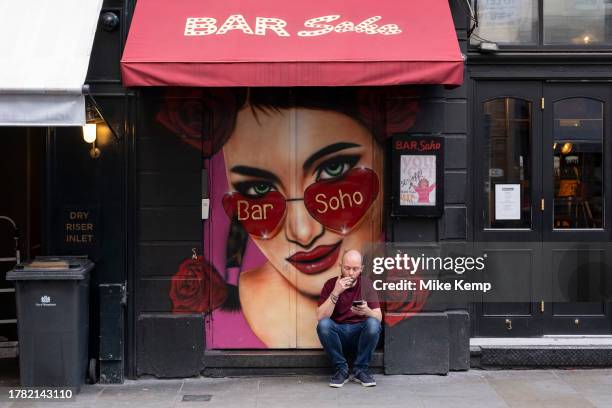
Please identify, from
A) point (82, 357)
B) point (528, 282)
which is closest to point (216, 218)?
A: point (82, 357)

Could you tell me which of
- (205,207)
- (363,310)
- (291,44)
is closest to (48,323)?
(205,207)

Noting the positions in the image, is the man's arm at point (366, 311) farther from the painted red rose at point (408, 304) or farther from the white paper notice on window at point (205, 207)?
the white paper notice on window at point (205, 207)

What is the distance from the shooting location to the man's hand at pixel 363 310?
7535 mm

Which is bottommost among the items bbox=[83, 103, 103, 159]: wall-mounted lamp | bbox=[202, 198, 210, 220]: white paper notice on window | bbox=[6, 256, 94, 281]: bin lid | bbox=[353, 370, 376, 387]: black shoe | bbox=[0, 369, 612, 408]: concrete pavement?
bbox=[0, 369, 612, 408]: concrete pavement

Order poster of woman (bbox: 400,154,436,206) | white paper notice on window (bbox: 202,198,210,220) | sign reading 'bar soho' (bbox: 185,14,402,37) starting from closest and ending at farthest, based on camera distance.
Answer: sign reading 'bar soho' (bbox: 185,14,402,37), poster of woman (bbox: 400,154,436,206), white paper notice on window (bbox: 202,198,210,220)

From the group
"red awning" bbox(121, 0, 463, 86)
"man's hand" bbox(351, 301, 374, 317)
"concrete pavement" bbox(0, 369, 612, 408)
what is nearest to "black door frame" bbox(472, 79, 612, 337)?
"concrete pavement" bbox(0, 369, 612, 408)

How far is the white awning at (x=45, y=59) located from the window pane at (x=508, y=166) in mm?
4090

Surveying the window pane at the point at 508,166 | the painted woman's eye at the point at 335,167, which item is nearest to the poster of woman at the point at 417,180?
the painted woman's eye at the point at 335,167

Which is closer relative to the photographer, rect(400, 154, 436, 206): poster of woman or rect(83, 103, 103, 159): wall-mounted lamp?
rect(83, 103, 103, 159): wall-mounted lamp

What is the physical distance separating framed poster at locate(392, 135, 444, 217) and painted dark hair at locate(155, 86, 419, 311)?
0.66 ft

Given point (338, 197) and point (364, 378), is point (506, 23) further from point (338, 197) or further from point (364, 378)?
point (364, 378)

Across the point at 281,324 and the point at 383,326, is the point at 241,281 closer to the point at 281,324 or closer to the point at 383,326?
the point at 281,324

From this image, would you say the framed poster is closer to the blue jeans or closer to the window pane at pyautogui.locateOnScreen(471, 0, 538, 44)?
the blue jeans

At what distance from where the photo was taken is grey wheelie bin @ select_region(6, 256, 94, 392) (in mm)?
7188
